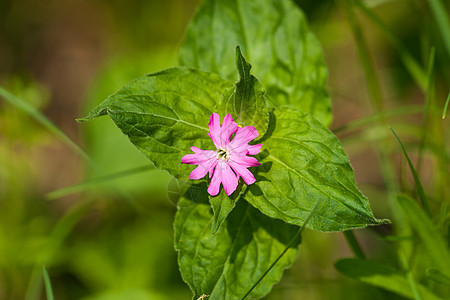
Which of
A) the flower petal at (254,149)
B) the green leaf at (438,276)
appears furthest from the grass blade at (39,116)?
the green leaf at (438,276)

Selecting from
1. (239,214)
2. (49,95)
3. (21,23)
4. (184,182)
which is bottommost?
(239,214)

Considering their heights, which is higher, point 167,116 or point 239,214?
point 167,116

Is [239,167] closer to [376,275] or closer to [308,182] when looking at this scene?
[308,182]

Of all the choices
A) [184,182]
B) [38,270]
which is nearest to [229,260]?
[184,182]

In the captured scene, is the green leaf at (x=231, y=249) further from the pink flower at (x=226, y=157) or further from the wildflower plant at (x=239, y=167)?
the pink flower at (x=226, y=157)

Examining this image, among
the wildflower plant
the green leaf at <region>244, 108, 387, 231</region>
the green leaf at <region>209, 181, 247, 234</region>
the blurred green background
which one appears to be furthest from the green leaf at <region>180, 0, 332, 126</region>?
the green leaf at <region>209, 181, 247, 234</region>

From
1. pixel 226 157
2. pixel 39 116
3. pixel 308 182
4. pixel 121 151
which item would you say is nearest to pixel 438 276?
pixel 308 182

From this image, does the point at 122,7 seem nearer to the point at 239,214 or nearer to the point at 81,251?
the point at 81,251
